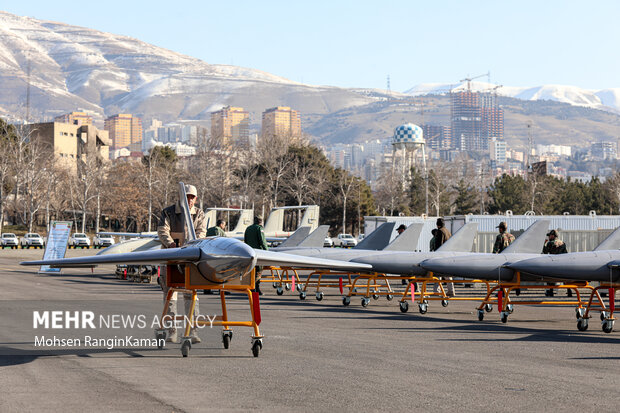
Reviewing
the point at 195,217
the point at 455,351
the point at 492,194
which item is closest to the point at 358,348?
the point at 455,351

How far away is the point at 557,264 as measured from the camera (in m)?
15.6

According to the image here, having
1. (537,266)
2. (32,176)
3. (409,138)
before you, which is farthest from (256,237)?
(409,138)

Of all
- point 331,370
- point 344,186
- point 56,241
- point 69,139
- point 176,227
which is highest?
point 69,139

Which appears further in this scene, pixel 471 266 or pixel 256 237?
pixel 256 237

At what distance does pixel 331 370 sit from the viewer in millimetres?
9594

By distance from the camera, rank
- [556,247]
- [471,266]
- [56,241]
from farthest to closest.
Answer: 1. [56,241]
2. [556,247]
3. [471,266]

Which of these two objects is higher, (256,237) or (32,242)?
(256,237)

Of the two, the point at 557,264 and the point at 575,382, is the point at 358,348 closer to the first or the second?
the point at 575,382

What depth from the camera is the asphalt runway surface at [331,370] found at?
775 centimetres

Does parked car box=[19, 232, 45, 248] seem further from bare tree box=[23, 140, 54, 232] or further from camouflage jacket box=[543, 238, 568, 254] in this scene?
camouflage jacket box=[543, 238, 568, 254]

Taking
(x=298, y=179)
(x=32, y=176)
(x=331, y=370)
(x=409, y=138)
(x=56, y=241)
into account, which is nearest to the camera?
(x=331, y=370)

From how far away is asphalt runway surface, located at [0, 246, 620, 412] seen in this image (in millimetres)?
7746

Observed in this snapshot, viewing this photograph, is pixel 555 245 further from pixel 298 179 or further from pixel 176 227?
pixel 298 179

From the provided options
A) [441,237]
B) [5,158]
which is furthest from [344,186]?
[441,237]
